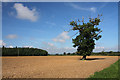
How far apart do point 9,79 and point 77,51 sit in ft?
64.6

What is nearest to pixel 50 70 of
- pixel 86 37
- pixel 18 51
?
pixel 86 37

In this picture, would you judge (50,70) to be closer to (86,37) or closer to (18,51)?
(86,37)

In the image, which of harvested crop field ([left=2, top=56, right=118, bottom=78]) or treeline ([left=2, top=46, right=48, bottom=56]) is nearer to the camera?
harvested crop field ([left=2, top=56, right=118, bottom=78])

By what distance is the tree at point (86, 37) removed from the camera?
23.5m

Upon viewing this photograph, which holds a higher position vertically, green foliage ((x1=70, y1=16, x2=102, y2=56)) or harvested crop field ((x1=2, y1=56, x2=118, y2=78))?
green foliage ((x1=70, y1=16, x2=102, y2=56))

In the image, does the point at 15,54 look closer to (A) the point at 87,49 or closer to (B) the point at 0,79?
(A) the point at 87,49

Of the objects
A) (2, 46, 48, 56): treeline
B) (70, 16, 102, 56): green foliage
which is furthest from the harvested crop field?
(2, 46, 48, 56): treeline

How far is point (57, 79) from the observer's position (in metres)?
6.41

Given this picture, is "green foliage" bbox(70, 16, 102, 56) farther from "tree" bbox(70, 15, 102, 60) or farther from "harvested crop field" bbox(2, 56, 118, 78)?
"harvested crop field" bbox(2, 56, 118, 78)

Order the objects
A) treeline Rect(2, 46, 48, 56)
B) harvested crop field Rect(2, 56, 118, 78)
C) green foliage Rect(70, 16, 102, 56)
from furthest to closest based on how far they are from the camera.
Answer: treeline Rect(2, 46, 48, 56)
green foliage Rect(70, 16, 102, 56)
harvested crop field Rect(2, 56, 118, 78)

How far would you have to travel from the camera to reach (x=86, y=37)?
24.4 m

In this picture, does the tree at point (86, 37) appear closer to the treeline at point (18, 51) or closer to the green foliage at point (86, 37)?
the green foliage at point (86, 37)

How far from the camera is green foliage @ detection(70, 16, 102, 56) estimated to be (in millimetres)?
23514

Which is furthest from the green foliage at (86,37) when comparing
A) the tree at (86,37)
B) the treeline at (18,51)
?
the treeline at (18,51)
